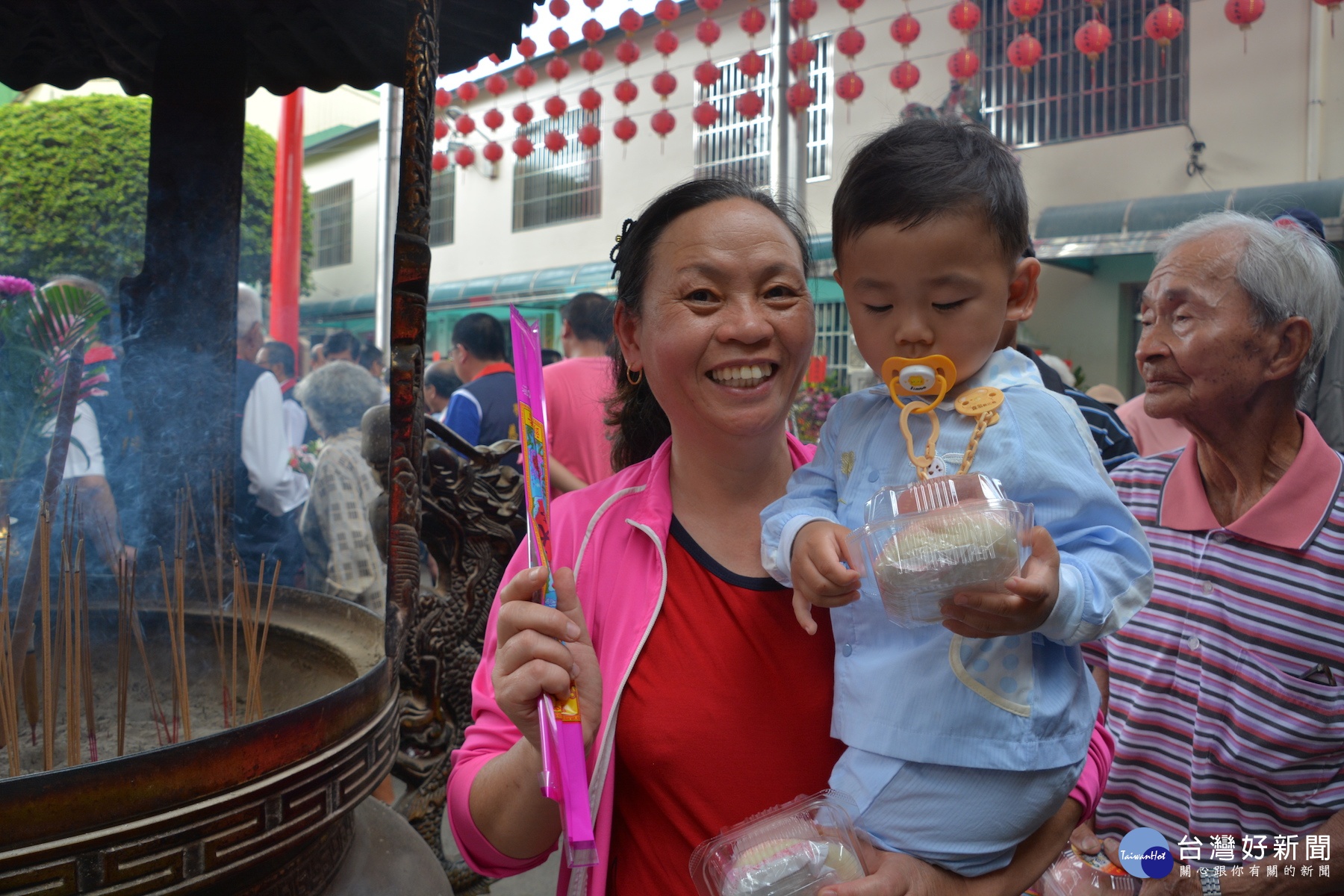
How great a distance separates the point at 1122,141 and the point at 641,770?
10.6 metres

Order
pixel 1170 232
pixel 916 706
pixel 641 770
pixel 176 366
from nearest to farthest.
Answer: pixel 916 706
pixel 641 770
pixel 1170 232
pixel 176 366

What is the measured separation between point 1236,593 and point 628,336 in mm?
1278

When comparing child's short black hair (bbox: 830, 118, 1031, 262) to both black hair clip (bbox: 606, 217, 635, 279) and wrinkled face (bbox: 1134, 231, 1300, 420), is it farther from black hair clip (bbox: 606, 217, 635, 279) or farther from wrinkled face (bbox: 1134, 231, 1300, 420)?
wrinkled face (bbox: 1134, 231, 1300, 420)

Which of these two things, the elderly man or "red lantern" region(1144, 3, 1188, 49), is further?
"red lantern" region(1144, 3, 1188, 49)

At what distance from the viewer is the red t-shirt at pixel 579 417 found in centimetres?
376

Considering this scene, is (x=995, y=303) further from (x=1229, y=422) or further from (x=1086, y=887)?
(x=1086, y=887)

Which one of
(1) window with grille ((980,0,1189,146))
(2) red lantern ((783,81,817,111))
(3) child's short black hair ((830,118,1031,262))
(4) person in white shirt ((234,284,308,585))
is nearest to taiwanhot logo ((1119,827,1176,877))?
(3) child's short black hair ((830,118,1031,262))

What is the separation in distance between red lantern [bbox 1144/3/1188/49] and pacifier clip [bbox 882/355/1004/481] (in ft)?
26.2

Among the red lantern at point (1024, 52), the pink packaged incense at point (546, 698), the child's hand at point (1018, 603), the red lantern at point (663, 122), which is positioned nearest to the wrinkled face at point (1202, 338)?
the child's hand at point (1018, 603)

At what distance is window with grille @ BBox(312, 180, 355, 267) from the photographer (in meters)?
17.3

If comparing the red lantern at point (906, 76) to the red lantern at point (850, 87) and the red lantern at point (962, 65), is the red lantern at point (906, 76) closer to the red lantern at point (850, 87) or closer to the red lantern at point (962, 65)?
the red lantern at point (850, 87)

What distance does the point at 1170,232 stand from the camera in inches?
83.7

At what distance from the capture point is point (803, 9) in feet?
25.3

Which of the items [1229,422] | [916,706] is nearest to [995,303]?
[916,706]
